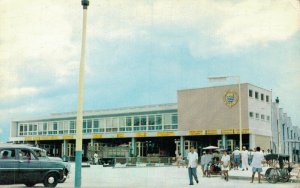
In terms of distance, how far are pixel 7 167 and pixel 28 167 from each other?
74 cm

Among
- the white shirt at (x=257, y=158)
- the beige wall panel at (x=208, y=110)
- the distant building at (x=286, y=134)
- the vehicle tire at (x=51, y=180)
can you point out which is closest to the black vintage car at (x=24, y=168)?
the vehicle tire at (x=51, y=180)

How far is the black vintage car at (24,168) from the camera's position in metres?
Answer: 15.0

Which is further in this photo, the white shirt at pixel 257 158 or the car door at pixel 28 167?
the white shirt at pixel 257 158

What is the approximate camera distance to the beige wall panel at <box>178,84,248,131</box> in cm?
4488

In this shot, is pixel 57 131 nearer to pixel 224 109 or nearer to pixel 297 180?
pixel 224 109

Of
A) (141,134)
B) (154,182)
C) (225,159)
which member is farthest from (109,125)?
(225,159)

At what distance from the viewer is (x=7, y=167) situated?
15000 mm

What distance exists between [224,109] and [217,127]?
195cm

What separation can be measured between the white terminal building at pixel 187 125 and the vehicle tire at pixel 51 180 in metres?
23.8

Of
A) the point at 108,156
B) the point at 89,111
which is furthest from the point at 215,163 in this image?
the point at 89,111

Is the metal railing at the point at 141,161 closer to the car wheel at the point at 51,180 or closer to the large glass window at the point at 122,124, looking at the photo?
the large glass window at the point at 122,124

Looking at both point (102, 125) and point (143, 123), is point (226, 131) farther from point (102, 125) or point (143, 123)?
point (102, 125)

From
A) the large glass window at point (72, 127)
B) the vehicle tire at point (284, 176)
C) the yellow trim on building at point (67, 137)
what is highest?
the large glass window at point (72, 127)

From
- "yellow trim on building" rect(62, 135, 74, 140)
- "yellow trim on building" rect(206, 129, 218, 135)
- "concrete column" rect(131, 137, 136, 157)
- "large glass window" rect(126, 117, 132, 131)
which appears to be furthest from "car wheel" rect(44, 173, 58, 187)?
"yellow trim on building" rect(62, 135, 74, 140)
